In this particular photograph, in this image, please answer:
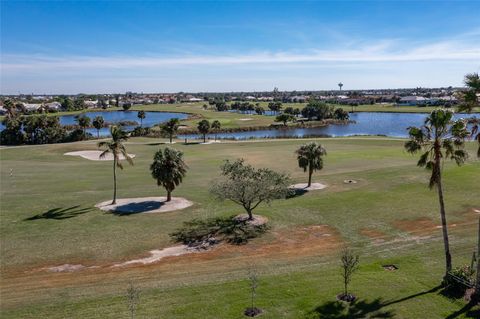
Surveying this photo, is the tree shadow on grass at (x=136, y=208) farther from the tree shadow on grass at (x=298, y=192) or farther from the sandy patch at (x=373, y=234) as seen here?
the sandy patch at (x=373, y=234)

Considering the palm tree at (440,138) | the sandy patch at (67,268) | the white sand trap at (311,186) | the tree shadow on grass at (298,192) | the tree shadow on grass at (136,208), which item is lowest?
the sandy patch at (67,268)

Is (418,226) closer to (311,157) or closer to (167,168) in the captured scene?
(311,157)

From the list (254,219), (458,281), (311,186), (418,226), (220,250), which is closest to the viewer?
(458,281)

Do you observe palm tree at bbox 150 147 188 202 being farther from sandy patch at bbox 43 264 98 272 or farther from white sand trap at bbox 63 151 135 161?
white sand trap at bbox 63 151 135 161

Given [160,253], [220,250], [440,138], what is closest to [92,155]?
[160,253]

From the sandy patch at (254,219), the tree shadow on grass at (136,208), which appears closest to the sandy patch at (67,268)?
the tree shadow on grass at (136,208)

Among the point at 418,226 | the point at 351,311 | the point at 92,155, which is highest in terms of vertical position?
the point at 92,155
